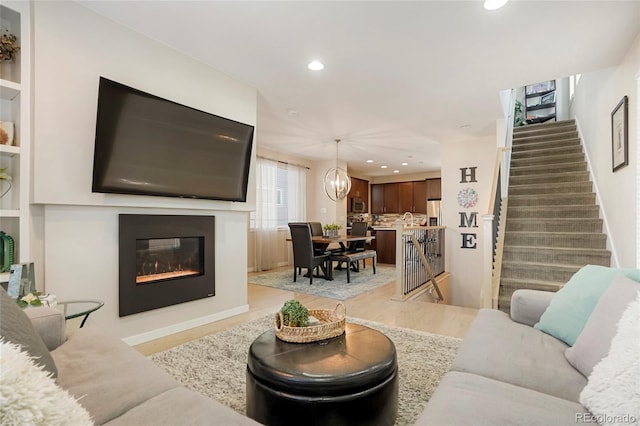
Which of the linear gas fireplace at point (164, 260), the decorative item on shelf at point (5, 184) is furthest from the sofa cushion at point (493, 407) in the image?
the decorative item on shelf at point (5, 184)

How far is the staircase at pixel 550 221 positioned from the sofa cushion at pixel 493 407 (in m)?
2.73

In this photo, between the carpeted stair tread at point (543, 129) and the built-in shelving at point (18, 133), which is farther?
the carpeted stair tread at point (543, 129)

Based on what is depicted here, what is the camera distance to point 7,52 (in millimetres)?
2020

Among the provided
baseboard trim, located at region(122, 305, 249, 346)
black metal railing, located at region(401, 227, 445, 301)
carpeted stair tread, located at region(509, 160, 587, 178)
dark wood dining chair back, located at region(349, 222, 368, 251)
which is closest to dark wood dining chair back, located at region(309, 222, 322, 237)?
dark wood dining chair back, located at region(349, 222, 368, 251)

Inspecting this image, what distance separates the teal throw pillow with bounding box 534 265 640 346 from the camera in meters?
1.49

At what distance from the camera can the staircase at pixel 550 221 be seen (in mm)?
3553

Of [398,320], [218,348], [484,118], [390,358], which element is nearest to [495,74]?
[484,118]

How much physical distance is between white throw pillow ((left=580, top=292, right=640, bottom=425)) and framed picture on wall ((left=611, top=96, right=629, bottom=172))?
2.51 metres

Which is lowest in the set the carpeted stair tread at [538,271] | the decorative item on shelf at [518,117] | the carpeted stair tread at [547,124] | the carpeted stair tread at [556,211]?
the carpeted stair tread at [538,271]

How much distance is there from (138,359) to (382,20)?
264cm

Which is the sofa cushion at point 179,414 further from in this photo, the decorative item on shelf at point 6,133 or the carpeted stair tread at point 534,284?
the carpeted stair tread at point 534,284

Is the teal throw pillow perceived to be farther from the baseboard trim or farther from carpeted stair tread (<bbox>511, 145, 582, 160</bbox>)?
carpeted stair tread (<bbox>511, 145, 582, 160</bbox>)

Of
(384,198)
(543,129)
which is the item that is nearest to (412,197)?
(384,198)

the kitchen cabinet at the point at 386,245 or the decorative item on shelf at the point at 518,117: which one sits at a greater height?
the decorative item on shelf at the point at 518,117
